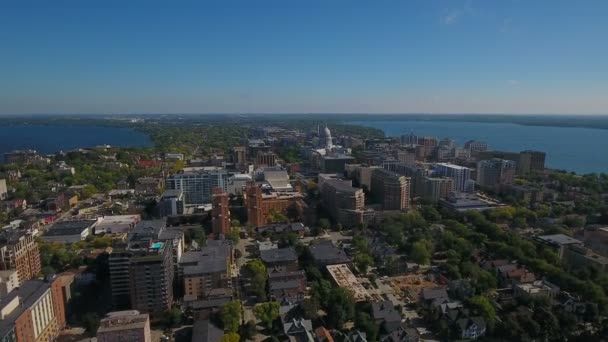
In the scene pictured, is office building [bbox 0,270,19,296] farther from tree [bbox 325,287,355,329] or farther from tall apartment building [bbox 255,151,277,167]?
tall apartment building [bbox 255,151,277,167]

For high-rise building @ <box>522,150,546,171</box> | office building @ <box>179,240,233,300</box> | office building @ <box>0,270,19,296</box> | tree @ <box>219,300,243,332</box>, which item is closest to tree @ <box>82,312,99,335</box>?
office building @ <box>0,270,19,296</box>

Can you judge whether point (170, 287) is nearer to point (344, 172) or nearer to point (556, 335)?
point (556, 335)

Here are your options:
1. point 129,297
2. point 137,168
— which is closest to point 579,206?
point 129,297

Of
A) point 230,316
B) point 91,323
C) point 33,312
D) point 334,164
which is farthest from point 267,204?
point 33,312

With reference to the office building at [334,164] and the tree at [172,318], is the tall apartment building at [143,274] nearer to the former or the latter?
the tree at [172,318]

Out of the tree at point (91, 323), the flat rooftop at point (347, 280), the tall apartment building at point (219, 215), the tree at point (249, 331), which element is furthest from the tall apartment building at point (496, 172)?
the tree at point (91, 323)
